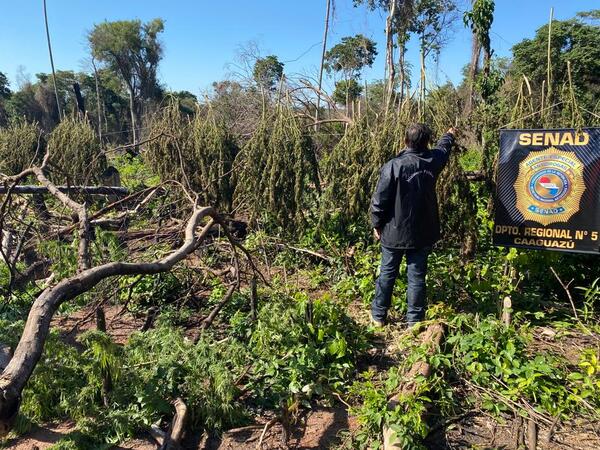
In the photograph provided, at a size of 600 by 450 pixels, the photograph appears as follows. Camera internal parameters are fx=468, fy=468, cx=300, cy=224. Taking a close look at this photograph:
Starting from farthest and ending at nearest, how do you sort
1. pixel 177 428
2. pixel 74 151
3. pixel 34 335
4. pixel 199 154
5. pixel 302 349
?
pixel 74 151, pixel 199 154, pixel 302 349, pixel 177 428, pixel 34 335

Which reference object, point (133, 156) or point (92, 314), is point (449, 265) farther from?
point (133, 156)

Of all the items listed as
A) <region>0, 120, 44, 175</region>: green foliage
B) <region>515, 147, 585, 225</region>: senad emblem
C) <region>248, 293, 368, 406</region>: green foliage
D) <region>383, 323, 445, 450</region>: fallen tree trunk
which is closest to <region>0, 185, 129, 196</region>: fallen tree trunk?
<region>248, 293, 368, 406</region>: green foliage

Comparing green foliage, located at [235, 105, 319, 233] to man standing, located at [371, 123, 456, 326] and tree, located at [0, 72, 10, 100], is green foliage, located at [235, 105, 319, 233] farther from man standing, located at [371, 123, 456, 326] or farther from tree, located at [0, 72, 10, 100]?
tree, located at [0, 72, 10, 100]

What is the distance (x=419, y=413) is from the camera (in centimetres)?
250

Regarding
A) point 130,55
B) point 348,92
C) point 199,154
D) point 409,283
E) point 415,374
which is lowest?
point 415,374

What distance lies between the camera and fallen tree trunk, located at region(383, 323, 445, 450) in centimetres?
238

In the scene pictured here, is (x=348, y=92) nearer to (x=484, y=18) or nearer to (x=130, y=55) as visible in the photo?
(x=484, y=18)

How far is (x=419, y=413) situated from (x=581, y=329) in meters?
1.99

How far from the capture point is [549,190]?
379cm

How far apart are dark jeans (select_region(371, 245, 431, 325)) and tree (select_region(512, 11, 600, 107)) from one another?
54.3ft

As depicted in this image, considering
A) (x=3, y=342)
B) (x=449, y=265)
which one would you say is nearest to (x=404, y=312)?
(x=449, y=265)

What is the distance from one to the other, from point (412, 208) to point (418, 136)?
1.91ft

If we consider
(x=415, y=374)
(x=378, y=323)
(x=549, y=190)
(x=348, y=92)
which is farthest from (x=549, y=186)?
(x=348, y=92)

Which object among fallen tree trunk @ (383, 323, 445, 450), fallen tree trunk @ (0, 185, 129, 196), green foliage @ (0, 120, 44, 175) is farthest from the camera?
green foliage @ (0, 120, 44, 175)
